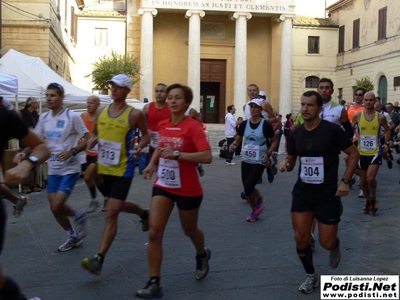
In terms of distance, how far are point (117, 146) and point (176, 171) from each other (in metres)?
1.03

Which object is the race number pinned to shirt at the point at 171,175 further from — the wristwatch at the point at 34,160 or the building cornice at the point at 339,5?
the building cornice at the point at 339,5

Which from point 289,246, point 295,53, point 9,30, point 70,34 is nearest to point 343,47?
point 295,53

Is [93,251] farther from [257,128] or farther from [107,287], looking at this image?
[257,128]

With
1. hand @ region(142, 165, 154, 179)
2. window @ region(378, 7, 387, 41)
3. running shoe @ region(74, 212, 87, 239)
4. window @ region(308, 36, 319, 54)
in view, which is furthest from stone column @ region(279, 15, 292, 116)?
hand @ region(142, 165, 154, 179)

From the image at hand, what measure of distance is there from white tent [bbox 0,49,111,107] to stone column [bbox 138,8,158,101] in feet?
62.3

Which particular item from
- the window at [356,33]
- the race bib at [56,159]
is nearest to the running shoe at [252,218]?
the race bib at [56,159]

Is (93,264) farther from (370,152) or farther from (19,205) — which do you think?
(370,152)

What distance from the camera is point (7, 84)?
10.6 m

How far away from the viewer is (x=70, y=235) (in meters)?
6.58

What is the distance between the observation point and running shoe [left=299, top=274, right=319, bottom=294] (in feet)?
16.0

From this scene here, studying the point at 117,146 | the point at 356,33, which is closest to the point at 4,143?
the point at 117,146

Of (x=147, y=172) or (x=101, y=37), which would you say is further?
(x=101, y=37)

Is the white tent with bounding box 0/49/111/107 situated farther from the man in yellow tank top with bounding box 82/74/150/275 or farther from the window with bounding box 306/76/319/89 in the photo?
the window with bounding box 306/76/319/89

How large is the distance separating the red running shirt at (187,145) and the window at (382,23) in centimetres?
3451
